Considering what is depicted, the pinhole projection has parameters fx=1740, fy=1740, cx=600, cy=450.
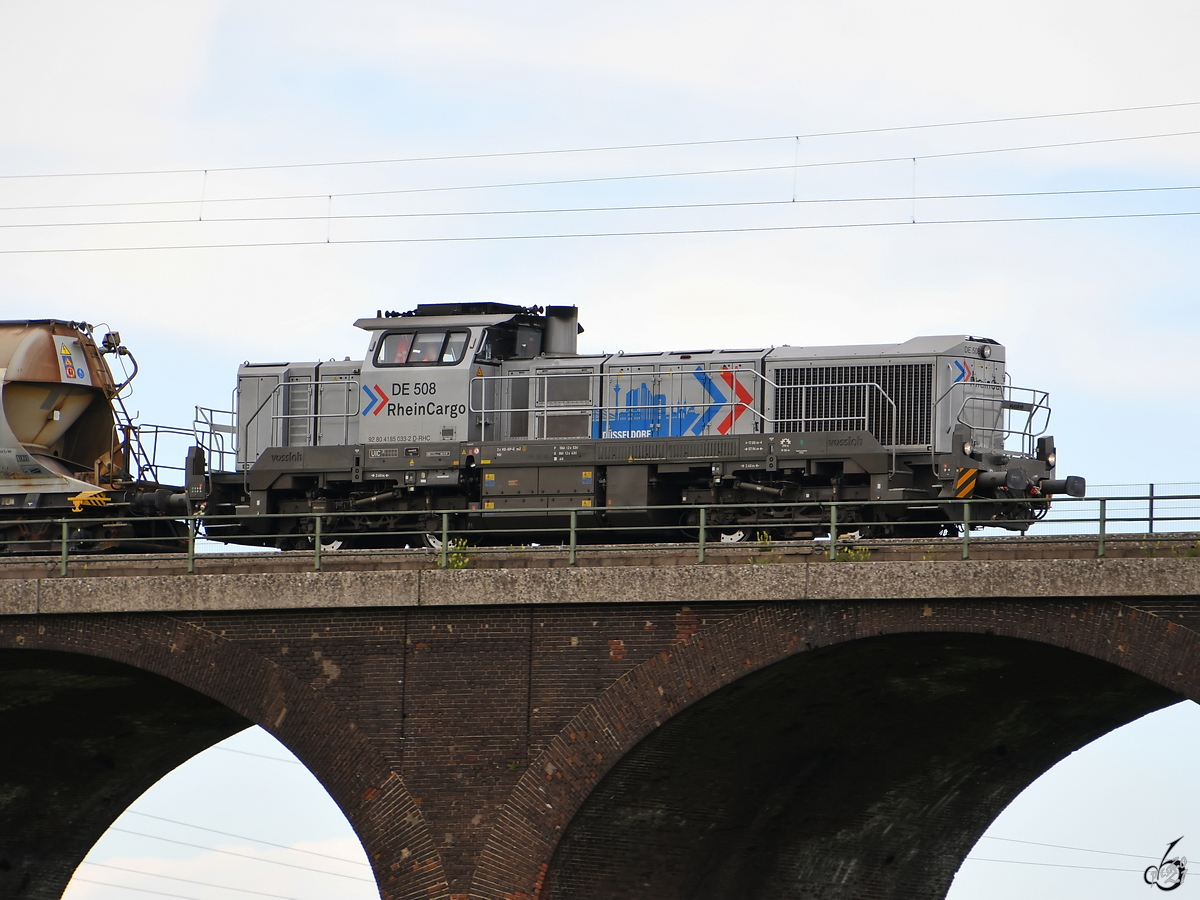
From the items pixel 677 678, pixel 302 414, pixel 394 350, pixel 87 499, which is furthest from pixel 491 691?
pixel 87 499

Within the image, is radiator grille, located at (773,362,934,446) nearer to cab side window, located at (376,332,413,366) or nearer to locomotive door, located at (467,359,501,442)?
locomotive door, located at (467,359,501,442)

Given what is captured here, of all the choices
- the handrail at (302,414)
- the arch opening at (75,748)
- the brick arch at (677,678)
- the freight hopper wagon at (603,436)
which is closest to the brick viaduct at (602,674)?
the brick arch at (677,678)

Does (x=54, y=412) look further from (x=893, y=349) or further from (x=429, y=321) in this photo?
(x=893, y=349)

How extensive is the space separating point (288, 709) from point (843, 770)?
8717mm

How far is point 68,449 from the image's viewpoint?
103 ft

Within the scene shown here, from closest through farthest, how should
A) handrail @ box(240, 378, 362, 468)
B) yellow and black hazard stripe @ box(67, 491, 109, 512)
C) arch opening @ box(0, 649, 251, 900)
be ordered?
arch opening @ box(0, 649, 251, 900), handrail @ box(240, 378, 362, 468), yellow and black hazard stripe @ box(67, 491, 109, 512)

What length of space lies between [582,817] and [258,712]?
4416mm

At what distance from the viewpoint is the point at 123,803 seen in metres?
32.0

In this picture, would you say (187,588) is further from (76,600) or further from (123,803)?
(123,803)

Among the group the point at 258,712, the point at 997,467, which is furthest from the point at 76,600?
the point at 997,467

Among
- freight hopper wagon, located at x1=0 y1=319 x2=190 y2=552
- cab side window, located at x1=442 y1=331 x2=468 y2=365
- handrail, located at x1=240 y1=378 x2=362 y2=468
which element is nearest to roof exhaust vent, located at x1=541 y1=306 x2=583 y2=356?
cab side window, located at x1=442 y1=331 x2=468 y2=365

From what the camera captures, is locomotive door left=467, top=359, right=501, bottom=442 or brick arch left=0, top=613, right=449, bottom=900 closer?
brick arch left=0, top=613, right=449, bottom=900

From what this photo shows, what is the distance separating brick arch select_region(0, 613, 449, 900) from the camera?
21.2 metres

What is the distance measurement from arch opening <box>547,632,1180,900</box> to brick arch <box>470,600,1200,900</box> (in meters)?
0.26
